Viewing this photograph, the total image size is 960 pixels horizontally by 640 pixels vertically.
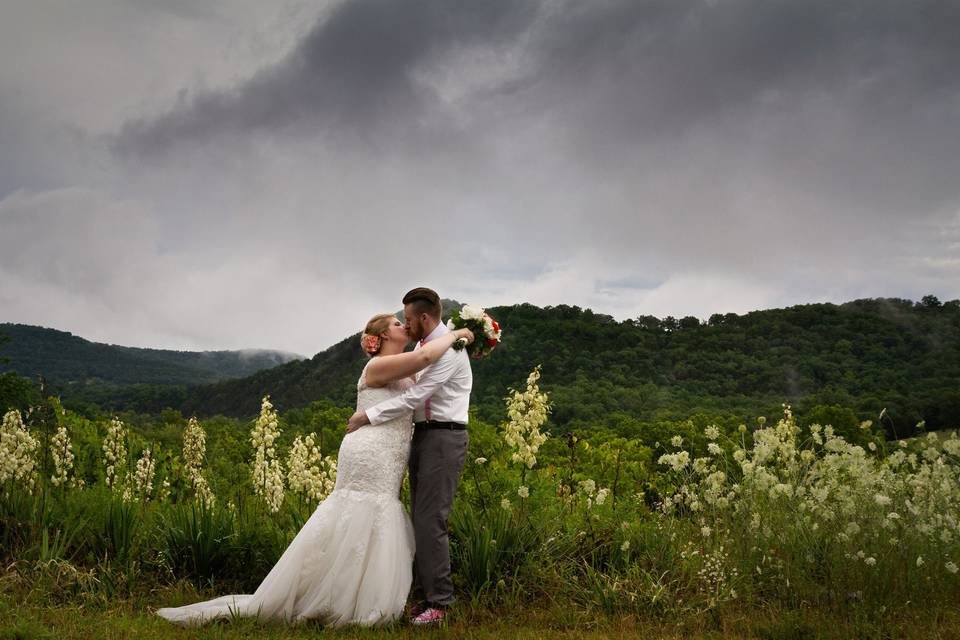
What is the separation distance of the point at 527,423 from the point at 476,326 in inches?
49.5

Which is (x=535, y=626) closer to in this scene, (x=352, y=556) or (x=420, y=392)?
(x=352, y=556)

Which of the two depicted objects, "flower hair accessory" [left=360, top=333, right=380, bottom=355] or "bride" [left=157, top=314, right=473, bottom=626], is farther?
"flower hair accessory" [left=360, top=333, right=380, bottom=355]

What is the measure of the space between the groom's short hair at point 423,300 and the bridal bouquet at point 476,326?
161 mm

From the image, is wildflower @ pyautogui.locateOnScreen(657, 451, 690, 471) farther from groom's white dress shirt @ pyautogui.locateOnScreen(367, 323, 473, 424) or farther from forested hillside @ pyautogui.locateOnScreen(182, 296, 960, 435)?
forested hillside @ pyautogui.locateOnScreen(182, 296, 960, 435)

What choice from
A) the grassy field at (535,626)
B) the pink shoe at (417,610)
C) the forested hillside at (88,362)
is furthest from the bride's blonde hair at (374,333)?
the forested hillside at (88,362)

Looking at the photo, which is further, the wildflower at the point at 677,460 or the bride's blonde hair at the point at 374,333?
the wildflower at the point at 677,460

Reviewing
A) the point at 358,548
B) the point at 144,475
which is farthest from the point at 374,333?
the point at 144,475

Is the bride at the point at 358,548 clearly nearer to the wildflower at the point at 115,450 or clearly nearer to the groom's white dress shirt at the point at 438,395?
the groom's white dress shirt at the point at 438,395

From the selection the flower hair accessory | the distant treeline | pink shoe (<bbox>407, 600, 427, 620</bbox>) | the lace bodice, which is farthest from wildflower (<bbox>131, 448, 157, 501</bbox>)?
the distant treeline

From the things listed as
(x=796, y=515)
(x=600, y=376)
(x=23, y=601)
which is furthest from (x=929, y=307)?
(x=23, y=601)

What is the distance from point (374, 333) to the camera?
18.3 feet

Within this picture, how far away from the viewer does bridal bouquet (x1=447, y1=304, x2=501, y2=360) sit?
5.53m

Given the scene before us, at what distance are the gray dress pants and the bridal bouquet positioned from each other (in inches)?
25.4

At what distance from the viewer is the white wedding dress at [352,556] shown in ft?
17.0
